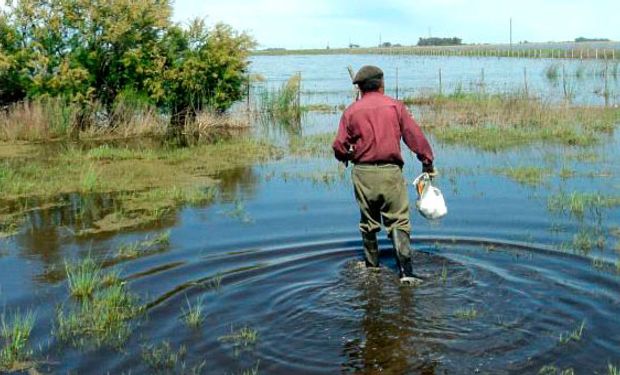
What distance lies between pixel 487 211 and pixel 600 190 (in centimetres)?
208

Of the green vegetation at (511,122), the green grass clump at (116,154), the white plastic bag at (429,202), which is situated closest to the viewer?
the white plastic bag at (429,202)

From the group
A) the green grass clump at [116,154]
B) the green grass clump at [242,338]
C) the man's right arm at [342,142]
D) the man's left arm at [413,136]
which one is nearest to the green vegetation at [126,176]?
the green grass clump at [116,154]

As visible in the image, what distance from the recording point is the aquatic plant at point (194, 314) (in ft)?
17.9

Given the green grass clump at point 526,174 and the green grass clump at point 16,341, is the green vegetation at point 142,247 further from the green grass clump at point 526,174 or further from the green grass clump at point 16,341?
the green grass clump at point 526,174

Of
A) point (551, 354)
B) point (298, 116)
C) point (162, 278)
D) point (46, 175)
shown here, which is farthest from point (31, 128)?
point (551, 354)

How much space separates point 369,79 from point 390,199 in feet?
3.60

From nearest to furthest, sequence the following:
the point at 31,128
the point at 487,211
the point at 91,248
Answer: the point at 91,248 < the point at 487,211 < the point at 31,128

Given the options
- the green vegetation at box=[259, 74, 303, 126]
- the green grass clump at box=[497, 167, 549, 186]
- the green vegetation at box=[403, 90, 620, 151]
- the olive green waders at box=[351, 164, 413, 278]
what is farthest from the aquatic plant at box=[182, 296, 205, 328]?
the green vegetation at box=[259, 74, 303, 126]

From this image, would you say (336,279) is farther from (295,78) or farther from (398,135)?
(295,78)

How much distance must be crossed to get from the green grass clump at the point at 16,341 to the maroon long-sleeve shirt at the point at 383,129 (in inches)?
123

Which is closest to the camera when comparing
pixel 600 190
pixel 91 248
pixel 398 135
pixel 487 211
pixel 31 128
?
pixel 398 135

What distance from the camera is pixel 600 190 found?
10.1 metres

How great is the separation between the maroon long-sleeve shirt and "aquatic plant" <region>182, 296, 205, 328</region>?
6.36ft

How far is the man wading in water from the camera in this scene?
6.26 metres
